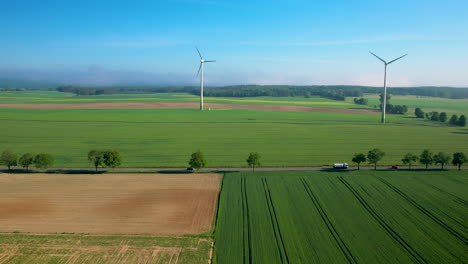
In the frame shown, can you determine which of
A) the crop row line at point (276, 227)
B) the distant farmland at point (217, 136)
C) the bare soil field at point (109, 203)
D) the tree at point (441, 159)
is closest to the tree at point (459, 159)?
the tree at point (441, 159)

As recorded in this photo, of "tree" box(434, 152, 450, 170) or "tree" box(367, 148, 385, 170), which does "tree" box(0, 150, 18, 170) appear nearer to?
"tree" box(367, 148, 385, 170)

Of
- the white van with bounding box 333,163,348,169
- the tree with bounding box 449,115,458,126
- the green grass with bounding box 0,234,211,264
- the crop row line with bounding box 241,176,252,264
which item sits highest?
the tree with bounding box 449,115,458,126

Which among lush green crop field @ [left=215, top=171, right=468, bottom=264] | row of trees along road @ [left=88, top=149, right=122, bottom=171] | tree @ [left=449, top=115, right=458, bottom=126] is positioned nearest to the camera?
lush green crop field @ [left=215, top=171, right=468, bottom=264]

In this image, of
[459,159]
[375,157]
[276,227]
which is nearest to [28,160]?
[276,227]

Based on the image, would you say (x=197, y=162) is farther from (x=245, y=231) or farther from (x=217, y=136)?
(x=217, y=136)

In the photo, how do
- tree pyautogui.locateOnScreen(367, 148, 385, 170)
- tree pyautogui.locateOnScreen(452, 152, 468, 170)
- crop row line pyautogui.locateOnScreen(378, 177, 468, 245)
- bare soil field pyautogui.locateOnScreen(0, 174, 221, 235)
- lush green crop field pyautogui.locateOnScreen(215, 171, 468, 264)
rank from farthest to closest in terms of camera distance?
tree pyautogui.locateOnScreen(452, 152, 468, 170) → tree pyautogui.locateOnScreen(367, 148, 385, 170) → bare soil field pyautogui.locateOnScreen(0, 174, 221, 235) → crop row line pyautogui.locateOnScreen(378, 177, 468, 245) → lush green crop field pyautogui.locateOnScreen(215, 171, 468, 264)

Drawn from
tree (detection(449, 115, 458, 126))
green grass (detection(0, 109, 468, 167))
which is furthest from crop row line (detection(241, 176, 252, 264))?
tree (detection(449, 115, 458, 126))

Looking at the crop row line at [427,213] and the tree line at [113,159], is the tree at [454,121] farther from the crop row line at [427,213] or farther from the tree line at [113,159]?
the crop row line at [427,213]

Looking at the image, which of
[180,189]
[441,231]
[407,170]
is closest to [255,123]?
[407,170]
